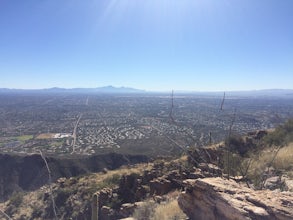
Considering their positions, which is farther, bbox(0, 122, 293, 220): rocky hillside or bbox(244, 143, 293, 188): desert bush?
bbox(244, 143, 293, 188): desert bush

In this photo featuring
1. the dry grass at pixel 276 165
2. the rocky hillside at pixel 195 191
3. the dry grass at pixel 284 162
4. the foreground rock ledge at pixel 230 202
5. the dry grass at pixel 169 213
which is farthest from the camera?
the dry grass at pixel 284 162

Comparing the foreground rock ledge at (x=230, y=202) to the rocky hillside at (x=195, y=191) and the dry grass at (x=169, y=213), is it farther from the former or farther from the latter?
the dry grass at (x=169, y=213)

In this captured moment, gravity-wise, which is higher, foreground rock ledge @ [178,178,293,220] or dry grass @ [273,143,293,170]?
foreground rock ledge @ [178,178,293,220]

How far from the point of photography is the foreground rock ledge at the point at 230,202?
15.0 feet

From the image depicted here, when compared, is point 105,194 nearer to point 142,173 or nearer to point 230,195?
point 142,173

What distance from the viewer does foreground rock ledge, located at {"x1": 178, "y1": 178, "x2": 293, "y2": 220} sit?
457 centimetres

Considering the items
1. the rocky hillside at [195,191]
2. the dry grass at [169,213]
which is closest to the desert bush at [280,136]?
the rocky hillside at [195,191]

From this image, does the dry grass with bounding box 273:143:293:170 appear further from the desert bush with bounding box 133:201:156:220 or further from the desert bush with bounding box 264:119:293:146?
the desert bush with bounding box 264:119:293:146

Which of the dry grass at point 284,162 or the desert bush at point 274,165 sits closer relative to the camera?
the desert bush at point 274,165

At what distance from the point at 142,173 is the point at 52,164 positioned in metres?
21.1

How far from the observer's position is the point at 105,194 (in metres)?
13.9

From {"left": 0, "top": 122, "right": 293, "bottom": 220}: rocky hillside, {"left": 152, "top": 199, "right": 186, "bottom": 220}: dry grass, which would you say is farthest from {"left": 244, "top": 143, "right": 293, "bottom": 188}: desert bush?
{"left": 152, "top": 199, "right": 186, "bottom": 220}: dry grass

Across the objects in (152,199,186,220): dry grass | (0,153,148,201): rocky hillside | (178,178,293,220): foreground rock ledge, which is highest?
(178,178,293,220): foreground rock ledge

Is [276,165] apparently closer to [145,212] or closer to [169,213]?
[169,213]
